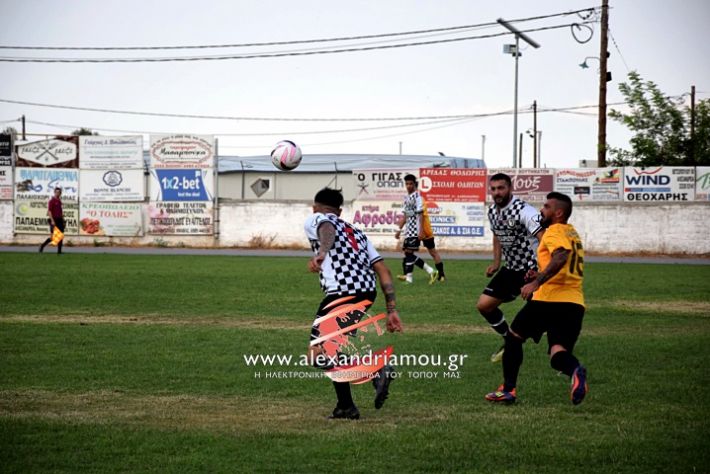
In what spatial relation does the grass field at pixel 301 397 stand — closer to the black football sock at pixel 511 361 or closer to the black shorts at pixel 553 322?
the black football sock at pixel 511 361

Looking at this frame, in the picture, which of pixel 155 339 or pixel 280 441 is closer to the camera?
pixel 280 441

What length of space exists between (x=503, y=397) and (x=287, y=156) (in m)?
6.79

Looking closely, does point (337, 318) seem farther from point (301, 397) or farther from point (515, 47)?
point (515, 47)

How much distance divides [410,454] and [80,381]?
4.09m

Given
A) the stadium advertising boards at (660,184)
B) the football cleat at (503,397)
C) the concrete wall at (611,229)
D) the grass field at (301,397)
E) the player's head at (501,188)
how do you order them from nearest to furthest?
the grass field at (301,397), the football cleat at (503,397), the player's head at (501,188), the concrete wall at (611,229), the stadium advertising boards at (660,184)

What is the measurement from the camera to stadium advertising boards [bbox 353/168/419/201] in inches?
1328

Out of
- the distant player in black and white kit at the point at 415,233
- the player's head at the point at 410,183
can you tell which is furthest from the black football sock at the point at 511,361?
the distant player in black and white kit at the point at 415,233

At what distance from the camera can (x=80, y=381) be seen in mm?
9109

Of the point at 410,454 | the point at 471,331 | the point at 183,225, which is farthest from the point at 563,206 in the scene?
the point at 183,225

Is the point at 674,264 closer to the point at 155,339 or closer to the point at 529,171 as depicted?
the point at 529,171

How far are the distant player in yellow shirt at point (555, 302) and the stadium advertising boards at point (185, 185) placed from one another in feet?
91.1

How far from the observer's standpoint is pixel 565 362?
7.96m

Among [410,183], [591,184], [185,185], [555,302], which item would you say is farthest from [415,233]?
[185,185]

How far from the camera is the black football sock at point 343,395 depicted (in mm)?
7617
